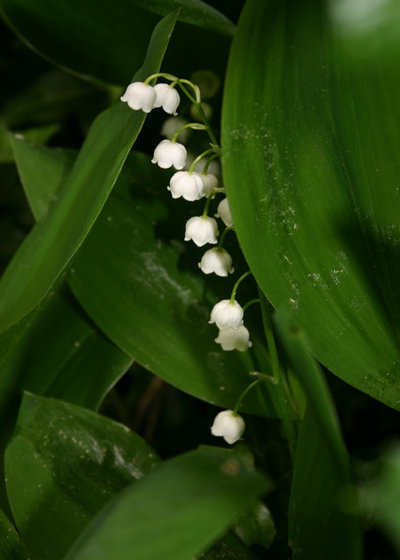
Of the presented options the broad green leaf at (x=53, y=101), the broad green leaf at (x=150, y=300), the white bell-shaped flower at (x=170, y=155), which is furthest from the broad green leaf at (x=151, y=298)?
the broad green leaf at (x=53, y=101)

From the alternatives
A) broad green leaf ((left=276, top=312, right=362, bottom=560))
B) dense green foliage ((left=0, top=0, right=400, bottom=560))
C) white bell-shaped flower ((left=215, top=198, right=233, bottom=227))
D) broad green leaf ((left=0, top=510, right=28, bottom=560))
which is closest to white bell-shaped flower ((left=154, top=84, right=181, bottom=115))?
dense green foliage ((left=0, top=0, right=400, bottom=560))

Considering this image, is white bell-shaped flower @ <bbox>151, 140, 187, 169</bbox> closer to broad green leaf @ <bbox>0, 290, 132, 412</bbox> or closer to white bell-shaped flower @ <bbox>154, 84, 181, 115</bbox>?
white bell-shaped flower @ <bbox>154, 84, 181, 115</bbox>

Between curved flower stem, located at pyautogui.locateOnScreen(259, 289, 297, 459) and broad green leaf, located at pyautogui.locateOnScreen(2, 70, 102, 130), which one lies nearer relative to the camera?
curved flower stem, located at pyautogui.locateOnScreen(259, 289, 297, 459)

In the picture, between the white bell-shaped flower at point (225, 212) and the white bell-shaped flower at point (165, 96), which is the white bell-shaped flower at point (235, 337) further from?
the white bell-shaped flower at point (165, 96)

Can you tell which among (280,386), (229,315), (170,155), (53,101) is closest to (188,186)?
(170,155)

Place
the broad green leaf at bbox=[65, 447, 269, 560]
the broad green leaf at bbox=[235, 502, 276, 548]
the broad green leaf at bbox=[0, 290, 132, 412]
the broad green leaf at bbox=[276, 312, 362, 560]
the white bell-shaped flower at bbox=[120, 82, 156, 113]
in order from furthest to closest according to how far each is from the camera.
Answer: the broad green leaf at bbox=[0, 290, 132, 412] → the broad green leaf at bbox=[235, 502, 276, 548] → the white bell-shaped flower at bbox=[120, 82, 156, 113] → the broad green leaf at bbox=[276, 312, 362, 560] → the broad green leaf at bbox=[65, 447, 269, 560]

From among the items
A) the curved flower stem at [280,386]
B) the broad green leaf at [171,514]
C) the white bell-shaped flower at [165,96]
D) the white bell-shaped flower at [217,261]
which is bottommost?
the broad green leaf at [171,514]

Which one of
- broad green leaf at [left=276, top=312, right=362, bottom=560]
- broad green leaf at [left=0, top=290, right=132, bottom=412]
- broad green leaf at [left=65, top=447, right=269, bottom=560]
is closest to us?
broad green leaf at [left=65, top=447, right=269, bottom=560]
